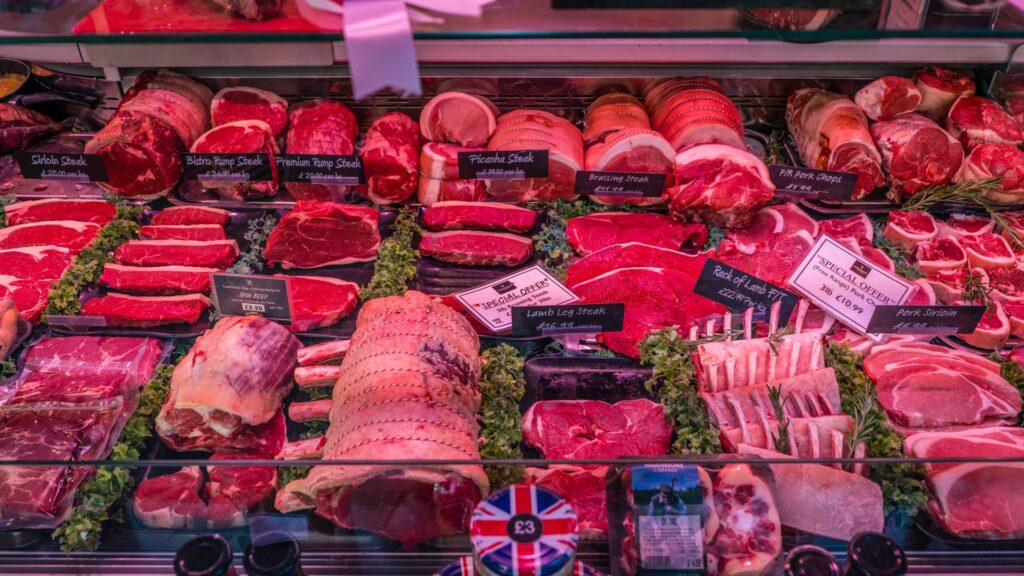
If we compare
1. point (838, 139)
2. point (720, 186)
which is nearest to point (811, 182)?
point (838, 139)

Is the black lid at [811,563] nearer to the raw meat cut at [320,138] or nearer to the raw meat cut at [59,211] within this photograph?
the raw meat cut at [320,138]

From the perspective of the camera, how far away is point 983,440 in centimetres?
258

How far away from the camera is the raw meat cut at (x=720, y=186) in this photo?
3.48 meters

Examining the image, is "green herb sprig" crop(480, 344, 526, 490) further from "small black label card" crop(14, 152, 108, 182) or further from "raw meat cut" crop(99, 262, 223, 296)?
"small black label card" crop(14, 152, 108, 182)

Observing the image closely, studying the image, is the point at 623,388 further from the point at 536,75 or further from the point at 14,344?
the point at 14,344

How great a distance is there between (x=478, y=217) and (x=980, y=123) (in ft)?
7.77

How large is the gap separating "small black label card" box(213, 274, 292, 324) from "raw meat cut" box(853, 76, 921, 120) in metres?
2.79

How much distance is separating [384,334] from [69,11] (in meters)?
1.37

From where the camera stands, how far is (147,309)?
3.24 metres

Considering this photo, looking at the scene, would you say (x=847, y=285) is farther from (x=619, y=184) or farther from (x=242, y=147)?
(x=242, y=147)

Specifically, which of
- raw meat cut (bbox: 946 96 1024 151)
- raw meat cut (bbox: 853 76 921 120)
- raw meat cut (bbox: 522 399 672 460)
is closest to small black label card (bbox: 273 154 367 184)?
raw meat cut (bbox: 522 399 672 460)

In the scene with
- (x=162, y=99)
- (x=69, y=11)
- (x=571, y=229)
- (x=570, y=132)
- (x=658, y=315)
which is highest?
(x=69, y=11)

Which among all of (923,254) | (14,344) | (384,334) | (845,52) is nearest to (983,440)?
(923,254)

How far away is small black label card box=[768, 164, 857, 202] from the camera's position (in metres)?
3.56
